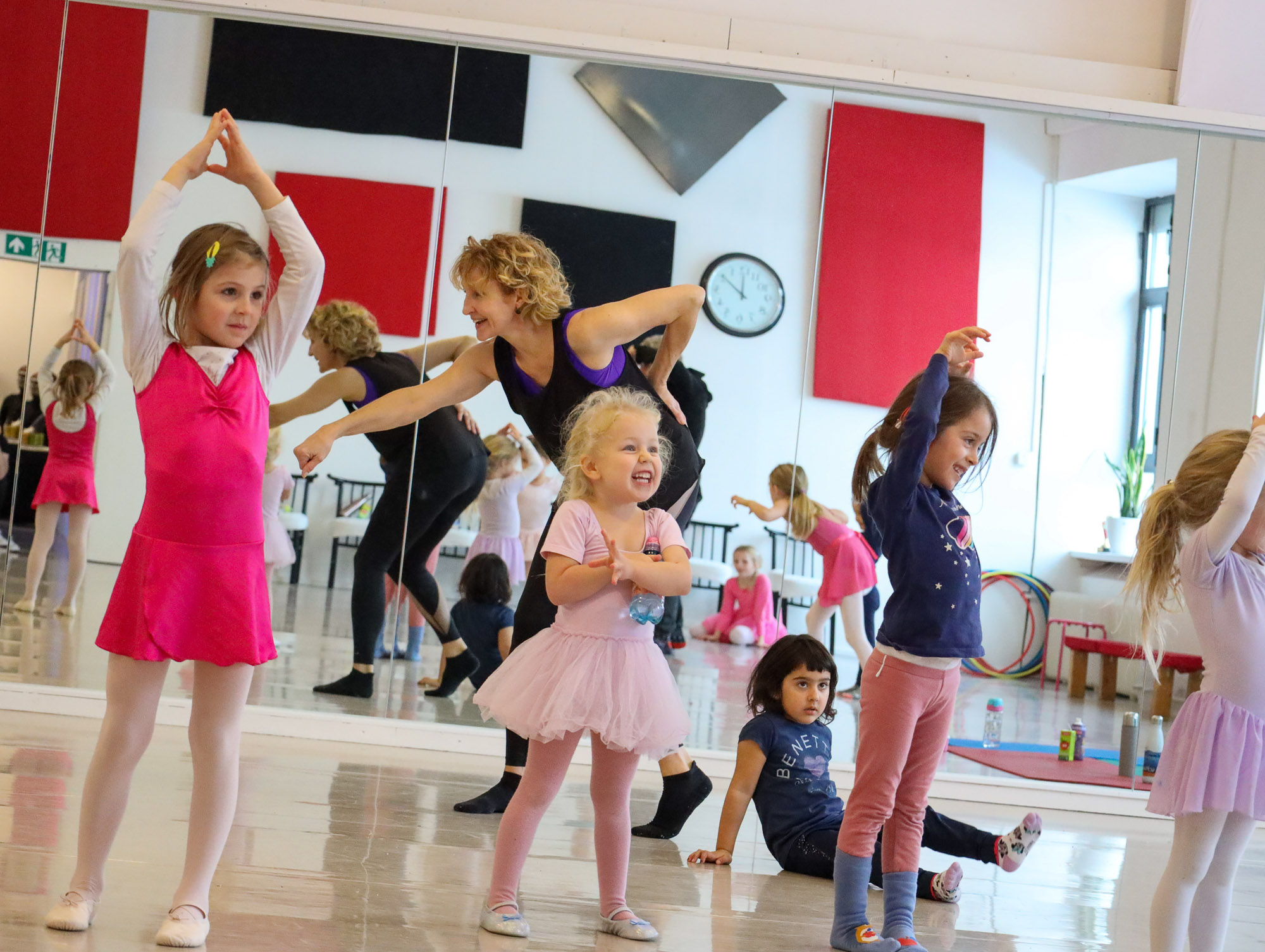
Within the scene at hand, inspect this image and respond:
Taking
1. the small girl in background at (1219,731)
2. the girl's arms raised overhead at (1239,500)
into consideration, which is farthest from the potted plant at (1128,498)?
the girl's arms raised overhead at (1239,500)

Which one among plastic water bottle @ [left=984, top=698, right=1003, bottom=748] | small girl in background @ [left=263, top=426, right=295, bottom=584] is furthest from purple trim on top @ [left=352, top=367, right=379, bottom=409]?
plastic water bottle @ [left=984, top=698, right=1003, bottom=748]

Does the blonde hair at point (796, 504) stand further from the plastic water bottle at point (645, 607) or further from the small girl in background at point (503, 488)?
the plastic water bottle at point (645, 607)

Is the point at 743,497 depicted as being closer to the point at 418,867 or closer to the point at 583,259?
the point at 583,259

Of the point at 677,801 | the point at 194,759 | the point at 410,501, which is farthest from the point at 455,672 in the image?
the point at 194,759

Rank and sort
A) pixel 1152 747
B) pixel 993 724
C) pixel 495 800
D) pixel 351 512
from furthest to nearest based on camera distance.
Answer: pixel 993 724 < pixel 1152 747 < pixel 351 512 < pixel 495 800

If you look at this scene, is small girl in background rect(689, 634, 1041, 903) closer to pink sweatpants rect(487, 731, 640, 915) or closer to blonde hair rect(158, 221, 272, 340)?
pink sweatpants rect(487, 731, 640, 915)

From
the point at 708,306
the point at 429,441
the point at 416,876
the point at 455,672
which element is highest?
the point at 708,306

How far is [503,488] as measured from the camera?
385cm

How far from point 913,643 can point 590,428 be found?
704 mm

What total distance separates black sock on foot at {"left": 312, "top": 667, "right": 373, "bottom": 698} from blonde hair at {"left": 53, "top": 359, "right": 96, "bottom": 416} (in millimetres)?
1221

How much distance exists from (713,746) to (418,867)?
162 centimetres

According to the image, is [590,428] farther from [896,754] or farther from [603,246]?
[603,246]

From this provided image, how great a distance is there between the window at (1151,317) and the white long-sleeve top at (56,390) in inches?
137

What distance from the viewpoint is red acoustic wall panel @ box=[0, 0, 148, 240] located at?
383cm
